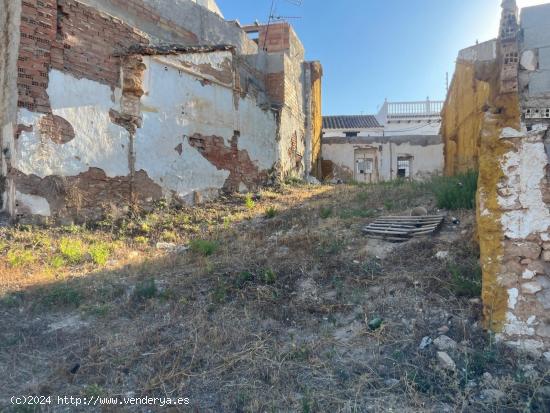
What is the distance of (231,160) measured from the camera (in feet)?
33.6

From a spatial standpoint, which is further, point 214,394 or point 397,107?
point 397,107

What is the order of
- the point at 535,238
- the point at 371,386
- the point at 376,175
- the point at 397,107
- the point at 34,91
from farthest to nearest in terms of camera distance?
1. the point at 397,107
2. the point at 376,175
3. the point at 34,91
4. the point at 535,238
5. the point at 371,386

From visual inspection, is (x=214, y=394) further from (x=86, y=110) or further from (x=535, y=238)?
(x=86, y=110)

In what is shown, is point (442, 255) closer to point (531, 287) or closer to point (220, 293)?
point (531, 287)

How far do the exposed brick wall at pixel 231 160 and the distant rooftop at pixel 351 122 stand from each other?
12.4 metres

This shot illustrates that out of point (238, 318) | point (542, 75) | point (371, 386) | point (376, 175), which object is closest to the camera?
point (371, 386)

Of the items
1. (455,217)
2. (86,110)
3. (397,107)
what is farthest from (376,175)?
(86,110)

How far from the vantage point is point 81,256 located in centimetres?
577

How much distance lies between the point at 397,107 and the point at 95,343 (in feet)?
80.2

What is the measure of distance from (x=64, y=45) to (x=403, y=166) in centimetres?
1390

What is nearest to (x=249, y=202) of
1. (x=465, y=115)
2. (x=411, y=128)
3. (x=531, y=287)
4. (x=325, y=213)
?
(x=325, y=213)

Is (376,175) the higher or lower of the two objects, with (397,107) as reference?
lower

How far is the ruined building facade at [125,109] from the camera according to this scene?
648 cm

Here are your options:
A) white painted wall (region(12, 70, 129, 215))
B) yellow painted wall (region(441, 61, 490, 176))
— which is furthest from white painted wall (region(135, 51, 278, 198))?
yellow painted wall (region(441, 61, 490, 176))
